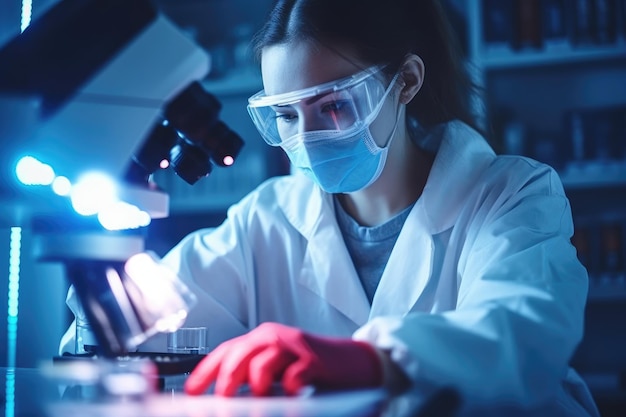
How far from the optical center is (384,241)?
1511 millimetres

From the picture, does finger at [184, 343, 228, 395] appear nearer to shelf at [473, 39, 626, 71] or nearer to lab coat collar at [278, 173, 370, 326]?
lab coat collar at [278, 173, 370, 326]

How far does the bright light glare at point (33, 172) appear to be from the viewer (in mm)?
777

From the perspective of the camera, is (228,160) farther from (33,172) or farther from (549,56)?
(549,56)

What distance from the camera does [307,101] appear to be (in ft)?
4.04

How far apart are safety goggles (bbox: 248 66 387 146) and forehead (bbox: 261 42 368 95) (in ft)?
0.09

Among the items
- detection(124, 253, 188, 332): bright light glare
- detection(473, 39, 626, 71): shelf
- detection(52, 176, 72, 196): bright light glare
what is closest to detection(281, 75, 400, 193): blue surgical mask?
detection(124, 253, 188, 332): bright light glare

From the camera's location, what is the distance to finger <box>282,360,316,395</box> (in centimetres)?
80

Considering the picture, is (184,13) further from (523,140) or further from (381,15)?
(381,15)

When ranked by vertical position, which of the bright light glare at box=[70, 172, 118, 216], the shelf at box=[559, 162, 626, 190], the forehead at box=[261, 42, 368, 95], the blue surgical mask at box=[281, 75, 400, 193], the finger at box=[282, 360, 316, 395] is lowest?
the finger at box=[282, 360, 316, 395]

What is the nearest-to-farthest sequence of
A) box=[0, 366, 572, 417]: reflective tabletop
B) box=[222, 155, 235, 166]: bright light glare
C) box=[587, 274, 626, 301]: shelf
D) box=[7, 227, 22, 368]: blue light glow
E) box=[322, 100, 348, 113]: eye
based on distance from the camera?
box=[0, 366, 572, 417]: reflective tabletop, box=[222, 155, 235, 166]: bright light glare, box=[7, 227, 22, 368]: blue light glow, box=[322, 100, 348, 113]: eye, box=[587, 274, 626, 301]: shelf

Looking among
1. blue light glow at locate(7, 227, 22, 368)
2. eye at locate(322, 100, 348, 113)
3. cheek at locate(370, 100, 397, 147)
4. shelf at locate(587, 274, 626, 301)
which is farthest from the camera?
→ shelf at locate(587, 274, 626, 301)

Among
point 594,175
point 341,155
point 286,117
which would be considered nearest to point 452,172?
point 341,155

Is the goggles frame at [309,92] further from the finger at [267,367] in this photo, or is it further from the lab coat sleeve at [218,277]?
the finger at [267,367]

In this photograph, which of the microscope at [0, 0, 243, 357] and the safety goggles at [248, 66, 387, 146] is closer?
the microscope at [0, 0, 243, 357]
